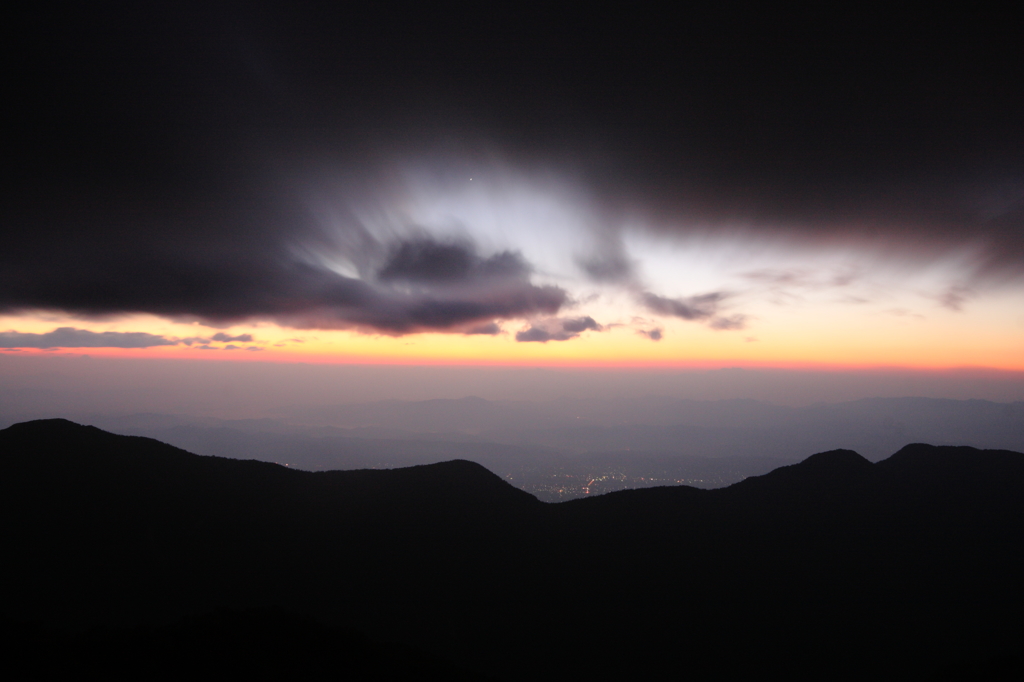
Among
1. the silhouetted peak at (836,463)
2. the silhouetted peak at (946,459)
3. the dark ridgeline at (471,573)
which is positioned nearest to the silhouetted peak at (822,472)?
the silhouetted peak at (836,463)

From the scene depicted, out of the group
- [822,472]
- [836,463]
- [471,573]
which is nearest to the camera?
[471,573]

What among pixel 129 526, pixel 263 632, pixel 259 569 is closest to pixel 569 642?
pixel 263 632

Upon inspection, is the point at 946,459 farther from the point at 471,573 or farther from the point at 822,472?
the point at 471,573

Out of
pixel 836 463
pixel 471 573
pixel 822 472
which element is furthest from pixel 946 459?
pixel 471 573

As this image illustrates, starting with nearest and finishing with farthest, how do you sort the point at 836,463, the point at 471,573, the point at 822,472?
the point at 471,573
the point at 822,472
the point at 836,463

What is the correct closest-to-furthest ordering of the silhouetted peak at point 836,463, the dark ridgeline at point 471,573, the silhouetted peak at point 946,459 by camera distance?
the dark ridgeline at point 471,573, the silhouetted peak at point 946,459, the silhouetted peak at point 836,463

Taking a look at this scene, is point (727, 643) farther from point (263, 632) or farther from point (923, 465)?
point (923, 465)

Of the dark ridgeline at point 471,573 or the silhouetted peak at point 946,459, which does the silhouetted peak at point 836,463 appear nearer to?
the silhouetted peak at point 946,459

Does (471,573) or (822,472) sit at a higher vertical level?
(822,472)
